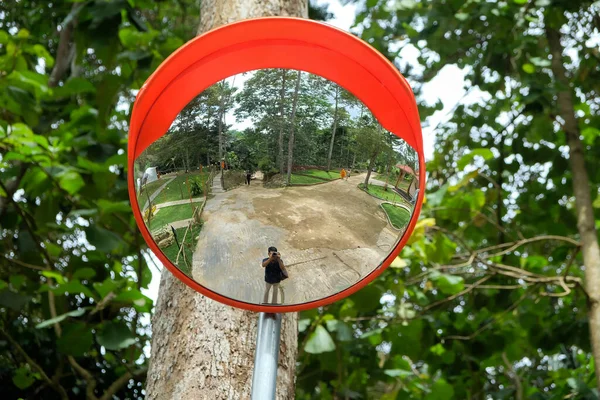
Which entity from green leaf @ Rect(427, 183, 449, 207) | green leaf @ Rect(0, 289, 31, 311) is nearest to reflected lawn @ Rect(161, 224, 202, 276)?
green leaf @ Rect(0, 289, 31, 311)

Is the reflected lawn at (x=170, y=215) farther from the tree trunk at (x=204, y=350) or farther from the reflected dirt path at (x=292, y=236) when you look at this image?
the tree trunk at (x=204, y=350)

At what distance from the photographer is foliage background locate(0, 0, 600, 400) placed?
7.02 ft

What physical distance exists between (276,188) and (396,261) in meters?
1.73

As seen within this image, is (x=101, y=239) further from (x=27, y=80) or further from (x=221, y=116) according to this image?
(x=221, y=116)

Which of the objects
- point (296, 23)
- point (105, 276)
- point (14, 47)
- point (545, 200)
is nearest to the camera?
point (296, 23)

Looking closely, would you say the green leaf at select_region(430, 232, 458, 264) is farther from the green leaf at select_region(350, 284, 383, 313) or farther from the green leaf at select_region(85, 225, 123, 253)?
the green leaf at select_region(85, 225, 123, 253)

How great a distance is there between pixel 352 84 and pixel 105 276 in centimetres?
202

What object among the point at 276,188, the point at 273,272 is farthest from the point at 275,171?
the point at 273,272

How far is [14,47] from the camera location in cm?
235

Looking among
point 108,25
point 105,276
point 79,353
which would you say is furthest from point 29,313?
point 108,25

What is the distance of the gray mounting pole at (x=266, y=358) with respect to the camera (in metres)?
0.76

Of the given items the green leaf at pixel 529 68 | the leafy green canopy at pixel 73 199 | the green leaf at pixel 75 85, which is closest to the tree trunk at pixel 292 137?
the leafy green canopy at pixel 73 199

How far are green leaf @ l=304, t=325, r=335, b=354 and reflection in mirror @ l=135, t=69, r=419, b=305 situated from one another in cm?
151

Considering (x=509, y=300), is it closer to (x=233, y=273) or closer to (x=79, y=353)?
(x=79, y=353)
